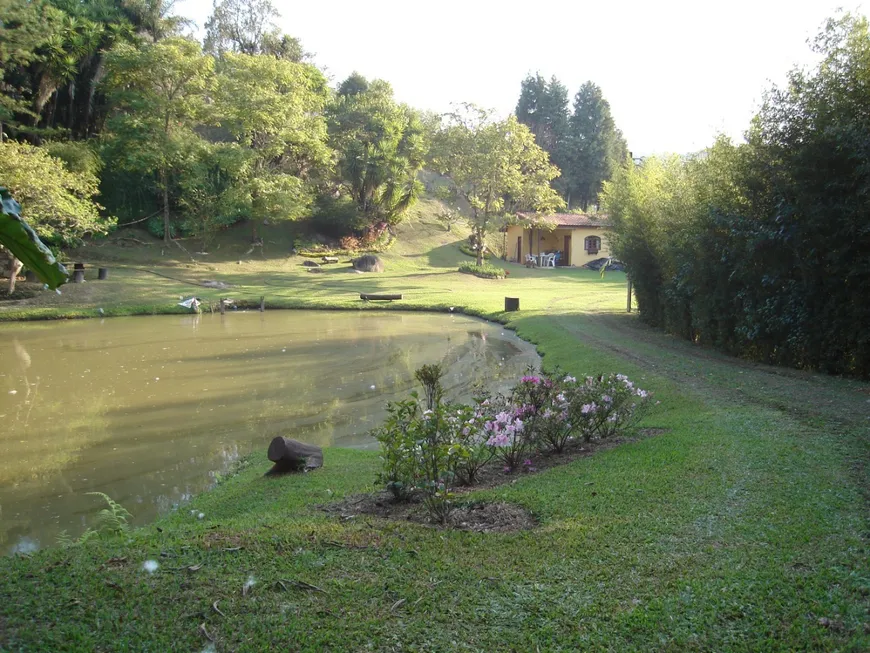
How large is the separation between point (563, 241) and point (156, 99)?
92.2ft

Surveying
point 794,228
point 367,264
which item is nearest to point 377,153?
point 367,264

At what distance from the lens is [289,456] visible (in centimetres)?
770

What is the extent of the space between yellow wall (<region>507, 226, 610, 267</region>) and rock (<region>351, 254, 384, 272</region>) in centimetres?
1364

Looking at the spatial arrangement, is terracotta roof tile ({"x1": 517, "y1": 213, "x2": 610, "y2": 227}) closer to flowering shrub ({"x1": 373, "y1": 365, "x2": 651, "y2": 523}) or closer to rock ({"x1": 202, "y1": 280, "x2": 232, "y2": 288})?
rock ({"x1": 202, "y1": 280, "x2": 232, "y2": 288})

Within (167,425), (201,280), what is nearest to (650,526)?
(167,425)

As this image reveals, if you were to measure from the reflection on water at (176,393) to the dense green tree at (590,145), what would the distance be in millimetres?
39668

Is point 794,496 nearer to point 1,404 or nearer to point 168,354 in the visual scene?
point 1,404

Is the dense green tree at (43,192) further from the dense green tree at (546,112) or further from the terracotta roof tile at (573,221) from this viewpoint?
the dense green tree at (546,112)

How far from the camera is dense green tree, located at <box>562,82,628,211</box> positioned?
188ft

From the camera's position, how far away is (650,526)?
15.2 feet

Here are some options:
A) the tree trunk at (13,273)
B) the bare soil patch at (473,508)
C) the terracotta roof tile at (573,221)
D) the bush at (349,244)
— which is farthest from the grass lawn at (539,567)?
the terracotta roof tile at (573,221)

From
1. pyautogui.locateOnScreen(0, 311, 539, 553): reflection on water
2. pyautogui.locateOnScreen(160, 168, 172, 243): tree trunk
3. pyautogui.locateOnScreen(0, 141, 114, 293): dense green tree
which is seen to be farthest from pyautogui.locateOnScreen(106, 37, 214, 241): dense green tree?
pyautogui.locateOnScreen(0, 311, 539, 553): reflection on water

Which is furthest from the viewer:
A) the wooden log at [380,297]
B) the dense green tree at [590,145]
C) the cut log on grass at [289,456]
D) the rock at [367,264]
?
the dense green tree at [590,145]

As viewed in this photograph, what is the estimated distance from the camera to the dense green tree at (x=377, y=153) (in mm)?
41562
